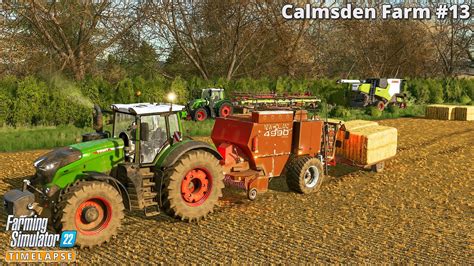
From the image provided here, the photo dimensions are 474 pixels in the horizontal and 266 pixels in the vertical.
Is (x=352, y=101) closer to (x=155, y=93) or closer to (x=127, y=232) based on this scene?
(x=155, y=93)

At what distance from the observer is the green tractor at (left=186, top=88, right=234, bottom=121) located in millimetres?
23141

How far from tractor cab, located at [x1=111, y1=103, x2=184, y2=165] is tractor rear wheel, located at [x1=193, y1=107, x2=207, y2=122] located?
48.7ft

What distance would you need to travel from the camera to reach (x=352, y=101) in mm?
29625

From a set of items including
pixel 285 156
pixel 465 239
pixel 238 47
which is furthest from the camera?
pixel 238 47

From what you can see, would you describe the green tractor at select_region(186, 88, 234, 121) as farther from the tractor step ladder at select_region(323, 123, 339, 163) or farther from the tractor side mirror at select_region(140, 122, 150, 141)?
the tractor side mirror at select_region(140, 122, 150, 141)

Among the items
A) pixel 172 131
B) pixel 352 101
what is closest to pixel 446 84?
pixel 352 101

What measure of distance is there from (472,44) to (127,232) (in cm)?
5718

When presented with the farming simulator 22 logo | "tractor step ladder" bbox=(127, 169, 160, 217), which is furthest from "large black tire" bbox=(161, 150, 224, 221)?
the farming simulator 22 logo

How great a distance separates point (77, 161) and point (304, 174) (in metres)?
5.22

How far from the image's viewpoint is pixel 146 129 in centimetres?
722

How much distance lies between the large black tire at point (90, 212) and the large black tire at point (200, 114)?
16.1m

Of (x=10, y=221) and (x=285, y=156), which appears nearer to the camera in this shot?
(x=10, y=221)

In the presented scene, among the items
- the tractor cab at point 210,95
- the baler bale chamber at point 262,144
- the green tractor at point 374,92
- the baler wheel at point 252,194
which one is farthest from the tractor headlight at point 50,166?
the green tractor at point 374,92

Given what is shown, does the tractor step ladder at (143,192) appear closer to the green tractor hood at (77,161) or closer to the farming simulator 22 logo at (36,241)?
the green tractor hood at (77,161)
